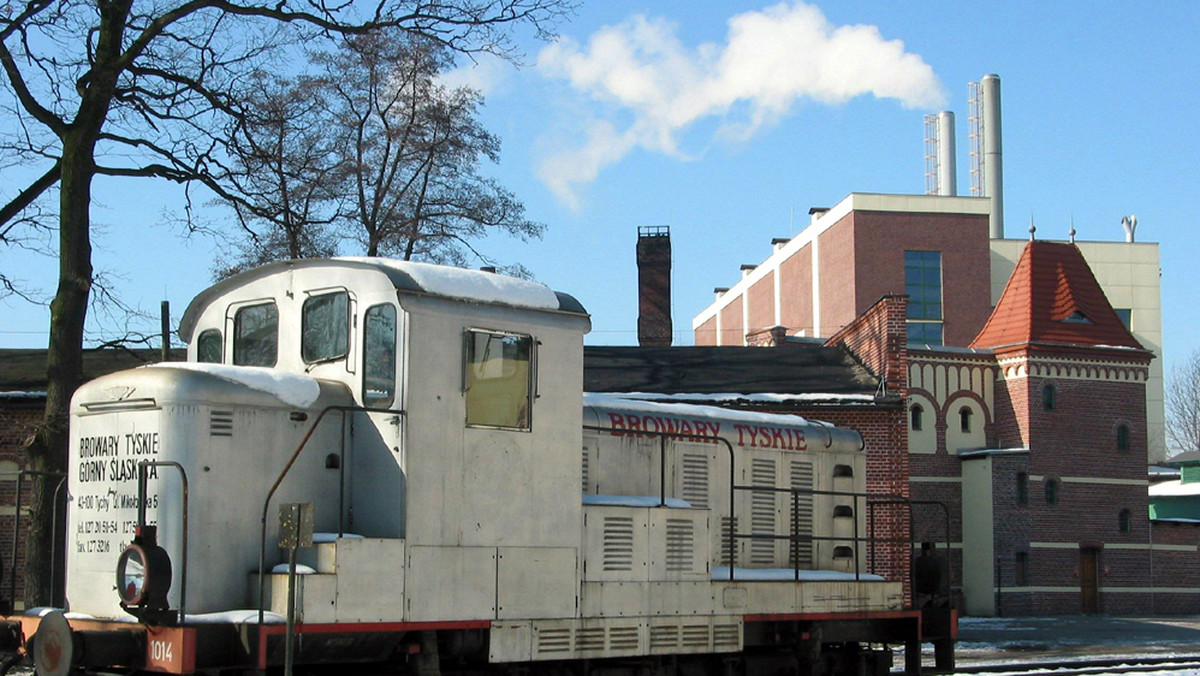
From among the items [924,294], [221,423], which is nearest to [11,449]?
[221,423]

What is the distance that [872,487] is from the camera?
28.2m

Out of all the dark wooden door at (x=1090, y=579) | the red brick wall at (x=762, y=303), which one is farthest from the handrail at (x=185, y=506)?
the red brick wall at (x=762, y=303)

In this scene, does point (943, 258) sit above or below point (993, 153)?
below

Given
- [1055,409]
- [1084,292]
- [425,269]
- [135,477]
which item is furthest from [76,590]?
[1084,292]

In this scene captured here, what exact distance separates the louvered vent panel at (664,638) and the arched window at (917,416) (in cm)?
3069

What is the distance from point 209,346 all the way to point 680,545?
13.9 feet

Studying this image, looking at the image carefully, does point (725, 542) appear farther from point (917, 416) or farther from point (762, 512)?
point (917, 416)

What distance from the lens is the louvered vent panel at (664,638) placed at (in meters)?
11.0

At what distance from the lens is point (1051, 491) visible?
39656 mm

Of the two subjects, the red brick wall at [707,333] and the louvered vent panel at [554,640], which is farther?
the red brick wall at [707,333]

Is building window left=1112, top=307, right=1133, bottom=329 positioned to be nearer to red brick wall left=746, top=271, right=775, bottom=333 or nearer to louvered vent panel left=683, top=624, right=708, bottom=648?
red brick wall left=746, top=271, right=775, bottom=333

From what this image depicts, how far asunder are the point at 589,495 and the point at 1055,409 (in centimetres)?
3170

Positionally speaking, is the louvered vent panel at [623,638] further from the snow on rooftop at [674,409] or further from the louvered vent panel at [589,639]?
the snow on rooftop at [674,409]

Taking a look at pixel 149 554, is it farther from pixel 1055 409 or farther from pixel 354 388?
pixel 1055 409
